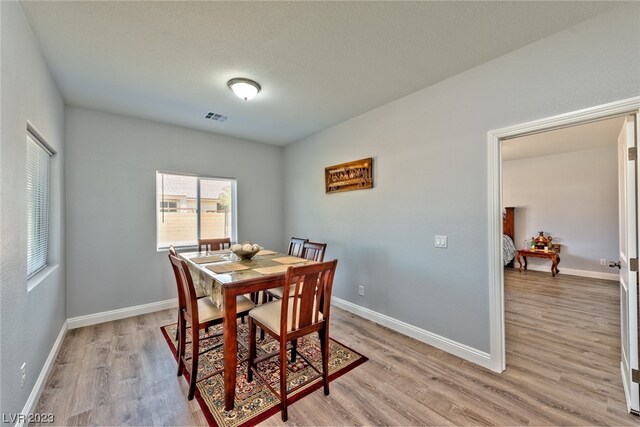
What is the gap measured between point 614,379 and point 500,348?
2.74 ft

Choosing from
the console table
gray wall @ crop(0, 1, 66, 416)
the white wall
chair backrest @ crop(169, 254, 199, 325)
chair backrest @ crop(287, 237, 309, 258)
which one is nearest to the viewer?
gray wall @ crop(0, 1, 66, 416)

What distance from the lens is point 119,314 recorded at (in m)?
3.32

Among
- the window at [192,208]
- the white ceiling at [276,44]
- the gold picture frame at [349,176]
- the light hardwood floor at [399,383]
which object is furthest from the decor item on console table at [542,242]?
the window at [192,208]

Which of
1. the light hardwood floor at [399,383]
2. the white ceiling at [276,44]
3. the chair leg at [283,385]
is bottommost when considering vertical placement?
the light hardwood floor at [399,383]

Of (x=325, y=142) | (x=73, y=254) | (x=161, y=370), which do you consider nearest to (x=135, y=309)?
(x=73, y=254)

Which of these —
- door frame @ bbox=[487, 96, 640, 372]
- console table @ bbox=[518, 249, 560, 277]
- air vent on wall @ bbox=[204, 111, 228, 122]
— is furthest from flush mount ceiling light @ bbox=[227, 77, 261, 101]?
console table @ bbox=[518, 249, 560, 277]

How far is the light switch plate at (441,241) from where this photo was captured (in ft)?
8.36

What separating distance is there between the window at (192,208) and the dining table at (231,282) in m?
1.54

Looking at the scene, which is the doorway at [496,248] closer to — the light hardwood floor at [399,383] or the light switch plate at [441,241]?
the light hardwood floor at [399,383]

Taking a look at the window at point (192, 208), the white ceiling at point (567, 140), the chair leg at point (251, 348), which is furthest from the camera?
the white ceiling at point (567, 140)

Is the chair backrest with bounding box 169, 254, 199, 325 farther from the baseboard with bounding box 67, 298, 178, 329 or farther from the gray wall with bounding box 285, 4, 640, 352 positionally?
the gray wall with bounding box 285, 4, 640, 352

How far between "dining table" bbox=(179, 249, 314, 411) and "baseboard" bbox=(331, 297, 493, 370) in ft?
4.49

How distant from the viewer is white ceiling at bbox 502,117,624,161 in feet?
13.3

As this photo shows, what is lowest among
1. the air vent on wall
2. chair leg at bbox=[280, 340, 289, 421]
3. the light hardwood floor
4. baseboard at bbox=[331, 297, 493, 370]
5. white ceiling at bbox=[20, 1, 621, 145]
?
the light hardwood floor
